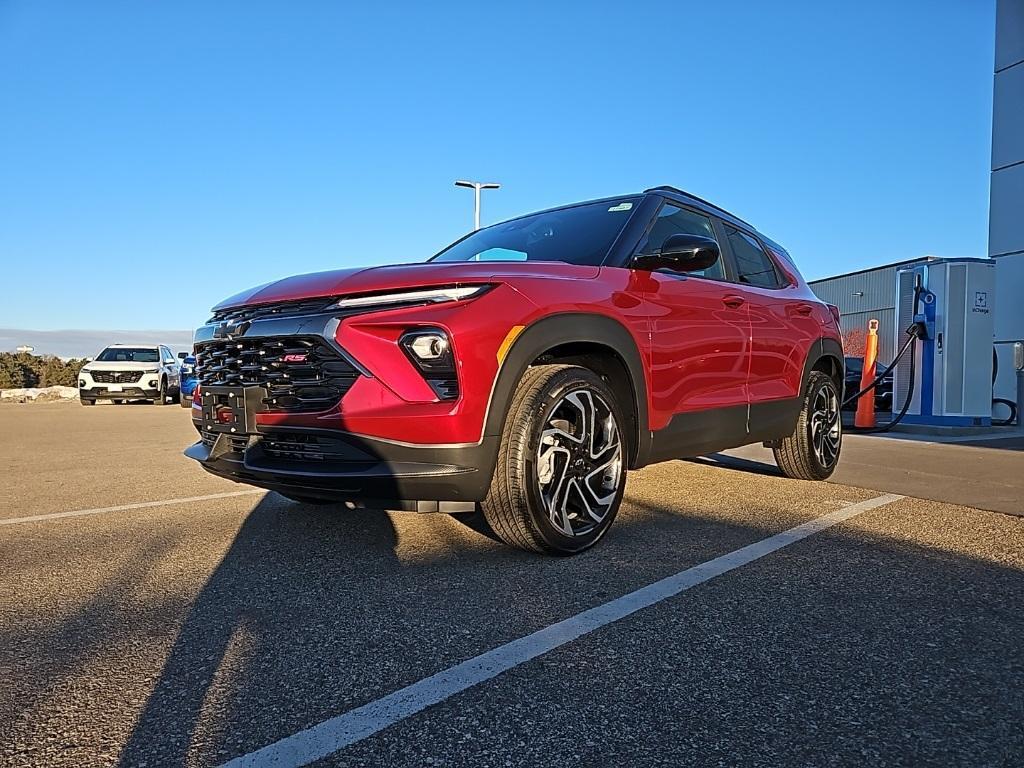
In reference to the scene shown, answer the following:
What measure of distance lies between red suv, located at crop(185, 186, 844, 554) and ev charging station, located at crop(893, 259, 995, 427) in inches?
316

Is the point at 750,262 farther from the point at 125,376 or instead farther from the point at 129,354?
the point at 129,354

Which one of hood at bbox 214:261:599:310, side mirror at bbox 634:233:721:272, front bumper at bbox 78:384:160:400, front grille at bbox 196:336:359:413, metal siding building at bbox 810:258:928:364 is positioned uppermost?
metal siding building at bbox 810:258:928:364

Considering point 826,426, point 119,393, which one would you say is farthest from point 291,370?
point 119,393

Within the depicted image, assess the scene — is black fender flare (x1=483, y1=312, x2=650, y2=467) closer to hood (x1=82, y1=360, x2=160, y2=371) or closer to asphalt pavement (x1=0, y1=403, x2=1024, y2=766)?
asphalt pavement (x1=0, y1=403, x2=1024, y2=766)

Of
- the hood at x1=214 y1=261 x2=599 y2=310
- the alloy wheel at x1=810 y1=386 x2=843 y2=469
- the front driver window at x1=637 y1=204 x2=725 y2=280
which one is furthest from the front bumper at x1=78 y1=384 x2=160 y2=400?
the front driver window at x1=637 y1=204 x2=725 y2=280

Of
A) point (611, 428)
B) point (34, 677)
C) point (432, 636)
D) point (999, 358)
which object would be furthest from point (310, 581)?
point (999, 358)

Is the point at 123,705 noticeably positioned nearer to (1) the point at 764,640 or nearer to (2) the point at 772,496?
(1) the point at 764,640

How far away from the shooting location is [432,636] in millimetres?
2246

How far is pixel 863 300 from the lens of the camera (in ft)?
97.3

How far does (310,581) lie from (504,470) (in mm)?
864

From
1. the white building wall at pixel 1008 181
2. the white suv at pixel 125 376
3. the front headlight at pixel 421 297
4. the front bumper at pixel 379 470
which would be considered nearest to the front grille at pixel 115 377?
the white suv at pixel 125 376

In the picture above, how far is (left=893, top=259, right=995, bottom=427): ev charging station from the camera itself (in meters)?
10.7

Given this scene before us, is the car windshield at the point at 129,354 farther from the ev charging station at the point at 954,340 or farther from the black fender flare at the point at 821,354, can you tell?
the black fender flare at the point at 821,354

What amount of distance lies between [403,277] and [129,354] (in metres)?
19.4
